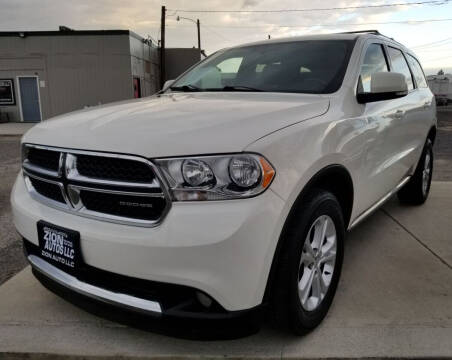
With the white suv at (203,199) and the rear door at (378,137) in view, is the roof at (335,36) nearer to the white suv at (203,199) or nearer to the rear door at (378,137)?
the rear door at (378,137)

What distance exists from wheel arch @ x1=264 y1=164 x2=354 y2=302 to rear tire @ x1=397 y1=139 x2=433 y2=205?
7.60ft

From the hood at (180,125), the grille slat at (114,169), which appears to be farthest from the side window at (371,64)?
the grille slat at (114,169)

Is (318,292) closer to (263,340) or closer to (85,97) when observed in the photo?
(263,340)

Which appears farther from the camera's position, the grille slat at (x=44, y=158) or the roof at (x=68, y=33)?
the roof at (x=68, y=33)

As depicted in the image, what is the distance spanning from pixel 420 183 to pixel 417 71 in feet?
4.12

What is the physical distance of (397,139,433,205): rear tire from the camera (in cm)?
483

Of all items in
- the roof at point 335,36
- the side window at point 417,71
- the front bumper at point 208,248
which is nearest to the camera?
the front bumper at point 208,248

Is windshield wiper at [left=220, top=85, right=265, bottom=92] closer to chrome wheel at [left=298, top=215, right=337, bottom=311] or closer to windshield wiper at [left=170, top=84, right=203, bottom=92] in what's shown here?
windshield wiper at [left=170, top=84, right=203, bottom=92]

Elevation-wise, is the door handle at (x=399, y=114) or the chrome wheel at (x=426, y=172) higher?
the door handle at (x=399, y=114)

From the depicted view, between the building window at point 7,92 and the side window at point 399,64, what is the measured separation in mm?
21252

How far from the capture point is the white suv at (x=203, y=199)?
6.22ft

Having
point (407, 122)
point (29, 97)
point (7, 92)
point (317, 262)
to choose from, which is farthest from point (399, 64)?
point (7, 92)

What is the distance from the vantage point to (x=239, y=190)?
192cm

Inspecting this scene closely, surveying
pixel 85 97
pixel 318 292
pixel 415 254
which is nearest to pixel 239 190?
pixel 318 292
